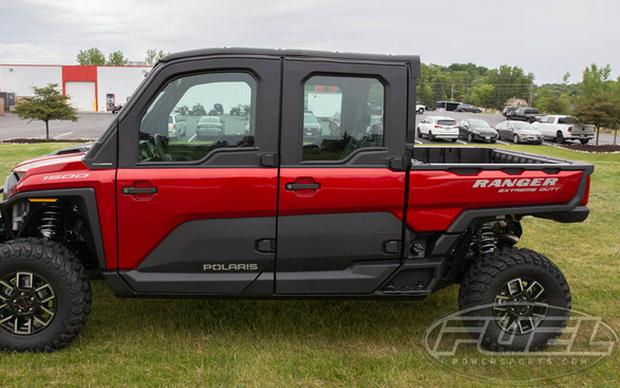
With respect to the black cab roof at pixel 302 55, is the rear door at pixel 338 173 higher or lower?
lower

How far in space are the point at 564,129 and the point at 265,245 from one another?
34343 mm

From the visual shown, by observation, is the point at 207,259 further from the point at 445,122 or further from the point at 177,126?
the point at 445,122

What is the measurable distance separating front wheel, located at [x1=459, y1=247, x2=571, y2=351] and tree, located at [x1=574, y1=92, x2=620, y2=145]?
95.5 ft

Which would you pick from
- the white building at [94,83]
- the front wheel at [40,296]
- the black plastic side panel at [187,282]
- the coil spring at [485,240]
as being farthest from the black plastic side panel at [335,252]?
the white building at [94,83]

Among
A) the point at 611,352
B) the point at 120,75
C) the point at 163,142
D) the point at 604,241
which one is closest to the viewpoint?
the point at 163,142

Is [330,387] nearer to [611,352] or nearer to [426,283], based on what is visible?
[426,283]

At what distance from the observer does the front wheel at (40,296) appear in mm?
3904

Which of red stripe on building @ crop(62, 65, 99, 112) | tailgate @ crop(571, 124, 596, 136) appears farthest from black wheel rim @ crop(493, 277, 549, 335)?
red stripe on building @ crop(62, 65, 99, 112)

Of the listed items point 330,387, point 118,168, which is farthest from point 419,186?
point 118,168

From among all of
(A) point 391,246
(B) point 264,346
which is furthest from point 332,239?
(B) point 264,346

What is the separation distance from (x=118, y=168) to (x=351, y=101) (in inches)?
63.9

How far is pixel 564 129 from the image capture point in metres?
34.4

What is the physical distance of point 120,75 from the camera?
64.8m

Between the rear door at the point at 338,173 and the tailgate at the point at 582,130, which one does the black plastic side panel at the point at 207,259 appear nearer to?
the rear door at the point at 338,173
